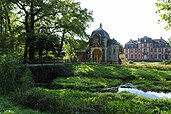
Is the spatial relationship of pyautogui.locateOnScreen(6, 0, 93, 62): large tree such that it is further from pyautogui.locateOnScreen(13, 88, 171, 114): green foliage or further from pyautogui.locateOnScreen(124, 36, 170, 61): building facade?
pyautogui.locateOnScreen(124, 36, 170, 61): building facade

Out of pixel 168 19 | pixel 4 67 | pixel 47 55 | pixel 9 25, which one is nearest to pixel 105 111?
pixel 4 67

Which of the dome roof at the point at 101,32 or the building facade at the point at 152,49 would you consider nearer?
the dome roof at the point at 101,32

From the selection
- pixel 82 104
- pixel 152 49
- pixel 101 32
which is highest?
pixel 101 32

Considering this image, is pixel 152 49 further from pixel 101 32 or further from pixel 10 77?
pixel 10 77

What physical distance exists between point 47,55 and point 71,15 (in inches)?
423

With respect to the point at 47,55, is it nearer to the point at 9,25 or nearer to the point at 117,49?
the point at 9,25

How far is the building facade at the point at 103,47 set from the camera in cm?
5272

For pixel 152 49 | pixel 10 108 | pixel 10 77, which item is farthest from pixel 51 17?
pixel 152 49

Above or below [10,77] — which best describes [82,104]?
below

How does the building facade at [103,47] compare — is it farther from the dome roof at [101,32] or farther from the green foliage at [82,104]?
the green foliage at [82,104]

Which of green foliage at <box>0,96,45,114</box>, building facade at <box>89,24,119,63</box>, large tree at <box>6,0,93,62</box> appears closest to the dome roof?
building facade at <box>89,24,119,63</box>

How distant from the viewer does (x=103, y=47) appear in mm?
52656

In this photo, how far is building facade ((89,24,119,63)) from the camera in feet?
173

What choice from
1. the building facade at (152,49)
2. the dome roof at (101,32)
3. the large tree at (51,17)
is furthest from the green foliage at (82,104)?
the building facade at (152,49)
